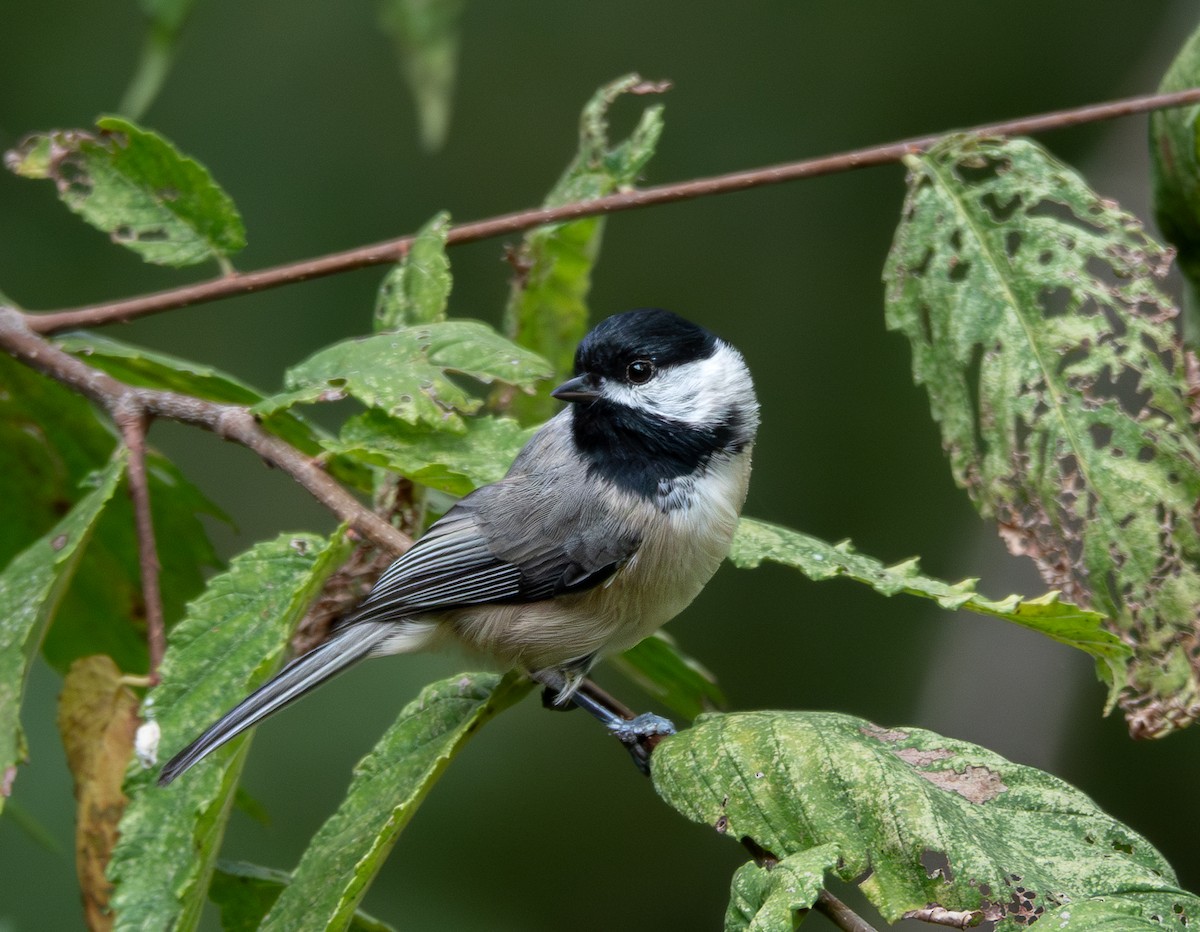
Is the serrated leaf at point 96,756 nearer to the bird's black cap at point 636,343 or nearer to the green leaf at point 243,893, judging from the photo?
the green leaf at point 243,893

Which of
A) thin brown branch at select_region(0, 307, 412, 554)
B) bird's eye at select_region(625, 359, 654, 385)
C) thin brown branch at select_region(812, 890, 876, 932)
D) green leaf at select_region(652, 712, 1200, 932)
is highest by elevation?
bird's eye at select_region(625, 359, 654, 385)

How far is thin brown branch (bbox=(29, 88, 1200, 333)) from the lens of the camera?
1.89 meters

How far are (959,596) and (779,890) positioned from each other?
419 millimetres

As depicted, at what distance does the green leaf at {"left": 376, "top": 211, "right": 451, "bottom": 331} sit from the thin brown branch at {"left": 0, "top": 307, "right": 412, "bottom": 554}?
282 mm

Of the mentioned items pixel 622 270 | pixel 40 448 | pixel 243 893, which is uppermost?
pixel 622 270

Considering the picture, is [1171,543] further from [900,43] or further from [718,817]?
[900,43]

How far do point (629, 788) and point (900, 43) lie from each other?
120 inches

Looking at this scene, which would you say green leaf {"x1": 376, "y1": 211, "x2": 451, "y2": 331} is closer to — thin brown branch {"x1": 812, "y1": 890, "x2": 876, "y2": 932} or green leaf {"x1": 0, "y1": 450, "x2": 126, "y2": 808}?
green leaf {"x1": 0, "y1": 450, "x2": 126, "y2": 808}

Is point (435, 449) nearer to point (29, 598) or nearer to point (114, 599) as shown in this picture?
point (29, 598)

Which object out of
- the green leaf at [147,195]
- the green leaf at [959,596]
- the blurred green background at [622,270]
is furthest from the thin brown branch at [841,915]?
the blurred green background at [622,270]

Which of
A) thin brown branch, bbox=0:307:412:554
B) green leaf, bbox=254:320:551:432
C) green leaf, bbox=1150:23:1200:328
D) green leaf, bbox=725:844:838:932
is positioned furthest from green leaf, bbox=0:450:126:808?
green leaf, bbox=1150:23:1200:328

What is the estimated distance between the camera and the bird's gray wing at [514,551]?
204 cm

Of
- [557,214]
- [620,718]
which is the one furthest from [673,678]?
[557,214]

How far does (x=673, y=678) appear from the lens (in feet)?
6.24
